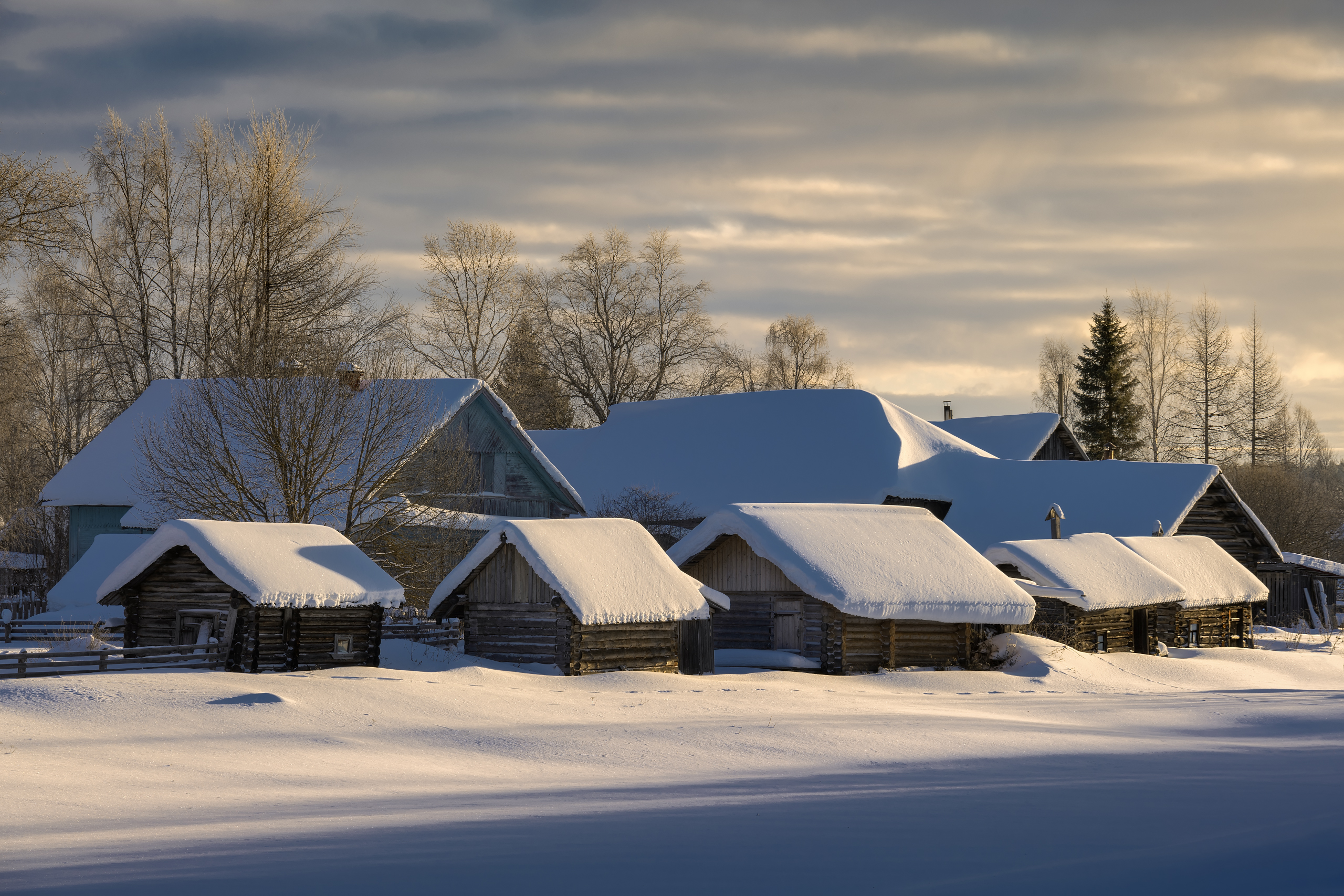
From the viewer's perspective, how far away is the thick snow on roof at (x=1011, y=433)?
57.6 metres

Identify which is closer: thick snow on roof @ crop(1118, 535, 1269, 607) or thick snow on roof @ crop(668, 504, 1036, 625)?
thick snow on roof @ crop(668, 504, 1036, 625)

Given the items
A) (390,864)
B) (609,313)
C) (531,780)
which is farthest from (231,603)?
(609,313)

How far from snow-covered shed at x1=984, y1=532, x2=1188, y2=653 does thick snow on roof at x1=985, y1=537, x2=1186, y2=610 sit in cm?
2

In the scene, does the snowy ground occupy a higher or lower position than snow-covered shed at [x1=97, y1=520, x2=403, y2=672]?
lower

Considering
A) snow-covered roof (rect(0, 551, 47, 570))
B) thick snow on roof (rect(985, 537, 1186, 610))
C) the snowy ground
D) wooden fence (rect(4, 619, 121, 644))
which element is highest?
thick snow on roof (rect(985, 537, 1186, 610))

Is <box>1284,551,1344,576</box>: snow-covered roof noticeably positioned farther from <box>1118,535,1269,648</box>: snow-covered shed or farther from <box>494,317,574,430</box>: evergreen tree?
<box>494,317,574,430</box>: evergreen tree

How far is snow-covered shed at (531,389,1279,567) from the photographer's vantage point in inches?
1796

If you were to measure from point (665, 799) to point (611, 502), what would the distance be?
112 ft

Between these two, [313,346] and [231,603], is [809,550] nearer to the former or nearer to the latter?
[231,603]

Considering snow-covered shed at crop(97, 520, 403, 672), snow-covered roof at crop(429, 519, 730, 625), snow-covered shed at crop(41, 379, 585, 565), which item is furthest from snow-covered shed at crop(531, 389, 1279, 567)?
snow-covered shed at crop(97, 520, 403, 672)

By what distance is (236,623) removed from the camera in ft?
77.7

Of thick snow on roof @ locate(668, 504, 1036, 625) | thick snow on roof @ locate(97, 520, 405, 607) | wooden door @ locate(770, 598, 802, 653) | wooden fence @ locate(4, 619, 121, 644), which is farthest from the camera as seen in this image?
wooden fence @ locate(4, 619, 121, 644)

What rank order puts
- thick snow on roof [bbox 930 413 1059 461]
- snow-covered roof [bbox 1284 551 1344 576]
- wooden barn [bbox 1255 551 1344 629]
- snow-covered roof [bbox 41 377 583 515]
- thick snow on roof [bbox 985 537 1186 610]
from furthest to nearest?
thick snow on roof [bbox 930 413 1059 461] → wooden barn [bbox 1255 551 1344 629] → snow-covered roof [bbox 1284 551 1344 576] → snow-covered roof [bbox 41 377 583 515] → thick snow on roof [bbox 985 537 1186 610]

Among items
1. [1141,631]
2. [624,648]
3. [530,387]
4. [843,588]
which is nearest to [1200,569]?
[1141,631]
